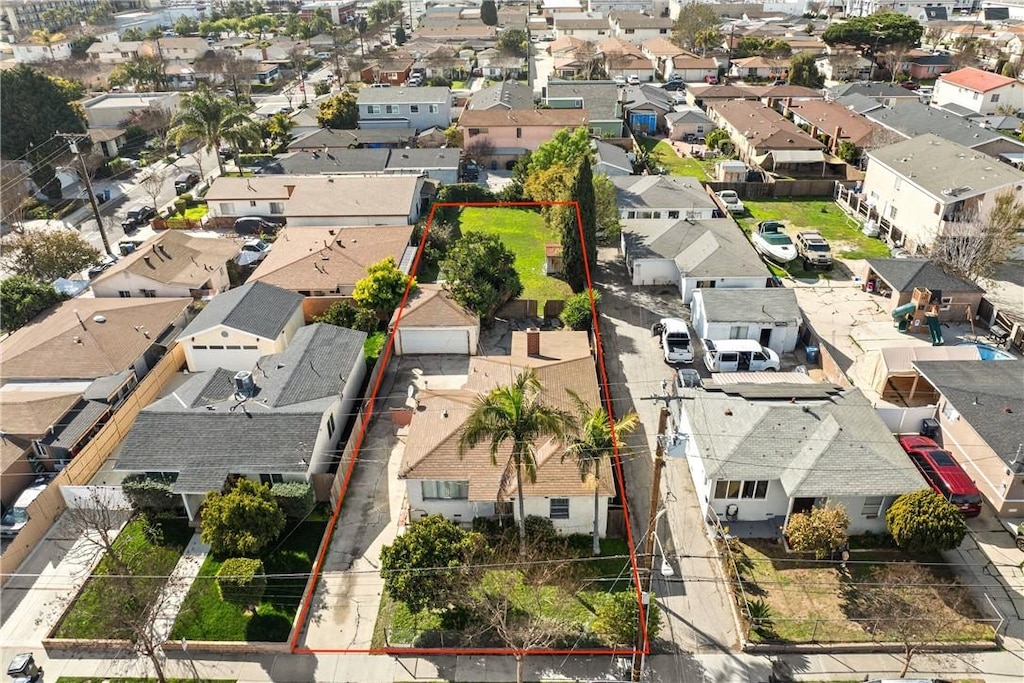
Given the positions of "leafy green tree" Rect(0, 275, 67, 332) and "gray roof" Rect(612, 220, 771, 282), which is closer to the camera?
"leafy green tree" Rect(0, 275, 67, 332)

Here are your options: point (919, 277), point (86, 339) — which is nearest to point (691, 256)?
point (919, 277)

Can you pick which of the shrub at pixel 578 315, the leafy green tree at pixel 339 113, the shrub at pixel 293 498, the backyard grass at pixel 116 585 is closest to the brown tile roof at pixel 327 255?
the shrub at pixel 578 315

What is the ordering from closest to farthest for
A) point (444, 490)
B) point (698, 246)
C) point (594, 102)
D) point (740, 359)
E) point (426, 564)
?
point (426, 564) < point (444, 490) < point (740, 359) < point (698, 246) < point (594, 102)

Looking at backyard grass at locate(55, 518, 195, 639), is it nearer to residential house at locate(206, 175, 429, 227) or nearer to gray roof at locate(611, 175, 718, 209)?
residential house at locate(206, 175, 429, 227)

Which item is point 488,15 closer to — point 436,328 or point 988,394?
point 436,328

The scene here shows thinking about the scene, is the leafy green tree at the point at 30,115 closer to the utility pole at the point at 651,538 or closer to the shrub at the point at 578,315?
the shrub at the point at 578,315

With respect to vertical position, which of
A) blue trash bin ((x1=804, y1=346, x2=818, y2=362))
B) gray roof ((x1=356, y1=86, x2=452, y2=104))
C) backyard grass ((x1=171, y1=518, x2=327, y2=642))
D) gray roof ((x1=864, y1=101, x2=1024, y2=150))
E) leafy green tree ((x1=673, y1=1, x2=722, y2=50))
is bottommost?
backyard grass ((x1=171, y1=518, x2=327, y2=642))

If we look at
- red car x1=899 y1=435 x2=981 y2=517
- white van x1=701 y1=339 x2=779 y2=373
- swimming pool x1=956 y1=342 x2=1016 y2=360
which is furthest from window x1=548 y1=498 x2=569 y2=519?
swimming pool x1=956 y1=342 x2=1016 y2=360
